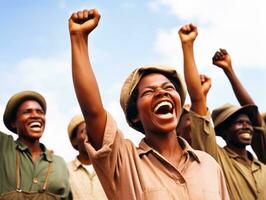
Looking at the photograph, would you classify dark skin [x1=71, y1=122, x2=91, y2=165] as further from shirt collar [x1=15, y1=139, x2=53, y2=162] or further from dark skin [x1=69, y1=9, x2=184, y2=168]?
dark skin [x1=69, y1=9, x2=184, y2=168]

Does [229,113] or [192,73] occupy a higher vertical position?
[192,73]

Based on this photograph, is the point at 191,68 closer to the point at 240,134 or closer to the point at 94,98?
the point at 94,98

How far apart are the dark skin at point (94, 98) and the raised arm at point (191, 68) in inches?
34.4

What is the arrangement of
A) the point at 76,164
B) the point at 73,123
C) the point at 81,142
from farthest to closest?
1. the point at 73,123
2. the point at 81,142
3. the point at 76,164

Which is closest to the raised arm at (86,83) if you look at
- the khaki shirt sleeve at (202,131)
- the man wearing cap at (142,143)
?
the man wearing cap at (142,143)

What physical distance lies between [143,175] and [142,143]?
1.01ft

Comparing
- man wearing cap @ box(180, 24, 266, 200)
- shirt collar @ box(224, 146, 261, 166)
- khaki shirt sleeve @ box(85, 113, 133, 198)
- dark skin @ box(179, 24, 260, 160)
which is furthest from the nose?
khaki shirt sleeve @ box(85, 113, 133, 198)

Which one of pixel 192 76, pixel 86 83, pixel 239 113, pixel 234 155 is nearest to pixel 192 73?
pixel 192 76

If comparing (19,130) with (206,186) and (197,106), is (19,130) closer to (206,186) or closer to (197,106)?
(197,106)

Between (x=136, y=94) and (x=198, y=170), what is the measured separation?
563 mm

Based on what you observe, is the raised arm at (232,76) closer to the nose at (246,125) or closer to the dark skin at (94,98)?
the nose at (246,125)

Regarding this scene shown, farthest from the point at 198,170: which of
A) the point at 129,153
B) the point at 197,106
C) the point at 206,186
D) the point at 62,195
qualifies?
the point at 62,195

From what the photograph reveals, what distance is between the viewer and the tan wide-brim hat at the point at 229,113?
5492mm

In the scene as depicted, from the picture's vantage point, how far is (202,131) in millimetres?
4160
